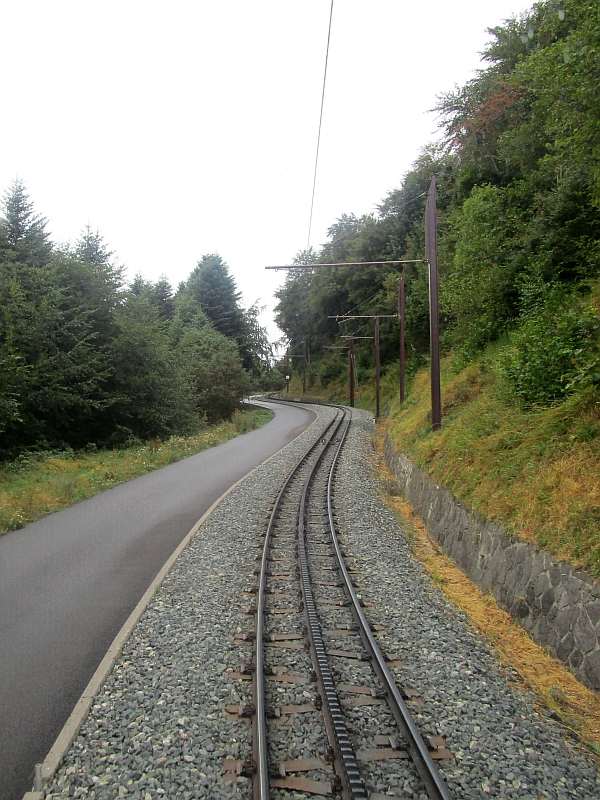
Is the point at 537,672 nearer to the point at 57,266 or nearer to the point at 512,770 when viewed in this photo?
the point at 512,770

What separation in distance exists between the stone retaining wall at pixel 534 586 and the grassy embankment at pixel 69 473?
8.61m

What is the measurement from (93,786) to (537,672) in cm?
405

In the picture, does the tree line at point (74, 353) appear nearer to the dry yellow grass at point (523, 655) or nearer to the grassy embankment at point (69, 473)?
the grassy embankment at point (69, 473)

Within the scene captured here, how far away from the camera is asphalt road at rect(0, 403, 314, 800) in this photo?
4.69 meters

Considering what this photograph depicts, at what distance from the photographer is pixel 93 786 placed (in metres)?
3.90

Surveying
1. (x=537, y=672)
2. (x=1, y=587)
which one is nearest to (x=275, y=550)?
(x=1, y=587)

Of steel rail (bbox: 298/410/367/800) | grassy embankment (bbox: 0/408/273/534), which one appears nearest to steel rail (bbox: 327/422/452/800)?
steel rail (bbox: 298/410/367/800)

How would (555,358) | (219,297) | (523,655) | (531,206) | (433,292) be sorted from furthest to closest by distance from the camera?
(219,297), (531,206), (433,292), (555,358), (523,655)

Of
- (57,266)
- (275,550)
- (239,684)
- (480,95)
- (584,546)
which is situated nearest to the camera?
(239,684)

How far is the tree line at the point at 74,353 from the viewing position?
2128cm

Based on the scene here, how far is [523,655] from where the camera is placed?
5.94 meters

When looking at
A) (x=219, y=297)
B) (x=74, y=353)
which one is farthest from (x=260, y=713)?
(x=219, y=297)

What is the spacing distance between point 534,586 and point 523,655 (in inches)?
30.4

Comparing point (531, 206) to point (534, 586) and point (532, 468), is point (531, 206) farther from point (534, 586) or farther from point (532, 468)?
point (534, 586)
